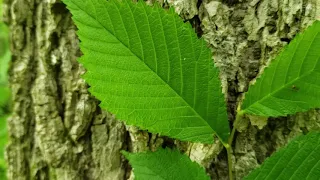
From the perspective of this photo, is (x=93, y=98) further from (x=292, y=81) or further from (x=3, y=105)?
(x=3, y=105)

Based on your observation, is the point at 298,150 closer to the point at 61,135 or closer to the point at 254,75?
the point at 254,75

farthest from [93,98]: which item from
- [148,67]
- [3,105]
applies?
[3,105]

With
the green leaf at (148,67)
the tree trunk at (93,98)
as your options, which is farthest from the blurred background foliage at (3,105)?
the green leaf at (148,67)

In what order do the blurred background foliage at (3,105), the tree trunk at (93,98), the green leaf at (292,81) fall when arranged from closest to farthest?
the green leaf at (292,81) → the tree trunk at (93,98) → the blurred background foliage at (3,105)

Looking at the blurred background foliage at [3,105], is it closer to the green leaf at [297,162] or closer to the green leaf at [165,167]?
the green leaf at [165,167]

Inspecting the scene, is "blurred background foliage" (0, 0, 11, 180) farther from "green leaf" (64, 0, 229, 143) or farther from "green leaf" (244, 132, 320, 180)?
"green leaf" (244, 132, 320, 180)

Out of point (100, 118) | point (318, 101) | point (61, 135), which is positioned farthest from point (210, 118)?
point (61, 135)
